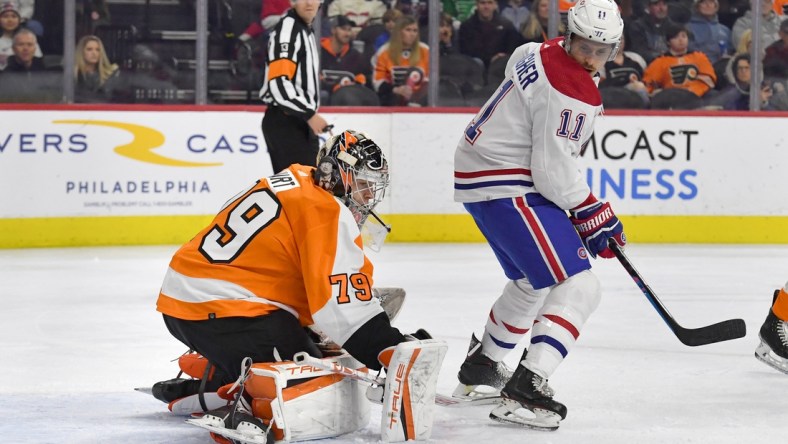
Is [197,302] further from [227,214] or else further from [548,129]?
[548,129]

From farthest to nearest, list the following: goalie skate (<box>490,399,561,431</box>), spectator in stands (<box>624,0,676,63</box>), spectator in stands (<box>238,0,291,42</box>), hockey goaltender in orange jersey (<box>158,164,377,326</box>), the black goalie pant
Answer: spectator in stands (<box>624,0,676,63</box>), spectator in stands (<box>238,0,291,42</box>), goalie skate (<box>490,399,561,431</box>), the black goalie pant, hockey goaltender in orange jersey (<box>158,164,377,326</box>)

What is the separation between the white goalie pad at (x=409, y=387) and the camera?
110 inches

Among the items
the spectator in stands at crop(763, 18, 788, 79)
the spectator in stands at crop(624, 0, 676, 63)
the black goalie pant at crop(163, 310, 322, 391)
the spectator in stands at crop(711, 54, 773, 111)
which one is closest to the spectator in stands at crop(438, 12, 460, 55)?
the spectator in stands at crop(624, 0, 676, 63)

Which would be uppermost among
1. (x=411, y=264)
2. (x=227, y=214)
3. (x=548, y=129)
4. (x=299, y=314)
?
(x=548, y=129)

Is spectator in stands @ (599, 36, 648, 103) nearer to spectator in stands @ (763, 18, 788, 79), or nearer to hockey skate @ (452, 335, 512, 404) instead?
spectator in stands @ (763, 18, 788, 79)

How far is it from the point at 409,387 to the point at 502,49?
552cm

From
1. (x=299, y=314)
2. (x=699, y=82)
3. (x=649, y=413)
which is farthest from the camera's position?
(x=699, y=82)

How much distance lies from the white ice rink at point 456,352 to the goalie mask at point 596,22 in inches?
37.0

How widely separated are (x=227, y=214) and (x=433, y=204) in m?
4.76

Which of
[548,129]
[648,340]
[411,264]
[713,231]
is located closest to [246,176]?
[411,264]

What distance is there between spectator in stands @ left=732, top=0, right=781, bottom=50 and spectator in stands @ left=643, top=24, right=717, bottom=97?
31 centimetres

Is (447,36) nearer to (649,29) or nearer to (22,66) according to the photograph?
(649,29)

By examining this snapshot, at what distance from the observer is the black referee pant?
5.88 m

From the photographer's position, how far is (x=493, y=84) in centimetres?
809
